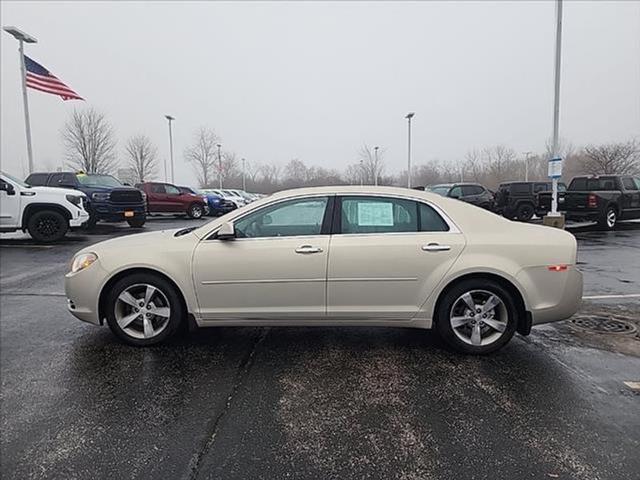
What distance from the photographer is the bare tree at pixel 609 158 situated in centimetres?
2627

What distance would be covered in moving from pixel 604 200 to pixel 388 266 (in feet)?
46.3

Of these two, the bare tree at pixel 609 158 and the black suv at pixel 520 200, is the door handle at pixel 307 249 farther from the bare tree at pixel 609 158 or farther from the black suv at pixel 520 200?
the bare tree at pixel 609 158

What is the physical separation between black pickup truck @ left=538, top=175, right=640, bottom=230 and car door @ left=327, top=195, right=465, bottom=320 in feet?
44.4

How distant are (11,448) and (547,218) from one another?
14.8m

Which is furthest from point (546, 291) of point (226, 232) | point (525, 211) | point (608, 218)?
point (525, 211)

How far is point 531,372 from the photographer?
3.63 m

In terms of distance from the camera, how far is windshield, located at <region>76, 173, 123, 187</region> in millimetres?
15760

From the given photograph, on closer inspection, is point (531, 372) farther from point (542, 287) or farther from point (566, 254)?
point (566, 254)

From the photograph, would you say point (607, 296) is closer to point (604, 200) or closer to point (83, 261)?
point (83, 261)

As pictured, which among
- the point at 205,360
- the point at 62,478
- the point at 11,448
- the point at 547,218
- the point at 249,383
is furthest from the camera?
the point at 547,218

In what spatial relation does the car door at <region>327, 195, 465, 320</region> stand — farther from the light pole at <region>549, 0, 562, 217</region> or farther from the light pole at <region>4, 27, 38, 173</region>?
the light pole at <region>4, 27, 38, 173</region>

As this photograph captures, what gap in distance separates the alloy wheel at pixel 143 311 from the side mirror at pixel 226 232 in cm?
78

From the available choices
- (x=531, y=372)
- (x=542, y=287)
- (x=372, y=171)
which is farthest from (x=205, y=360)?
(x=372, y=171)

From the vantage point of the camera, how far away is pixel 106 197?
597 inches
